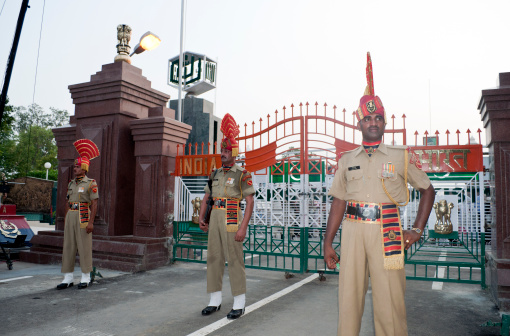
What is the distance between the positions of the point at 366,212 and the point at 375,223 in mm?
103

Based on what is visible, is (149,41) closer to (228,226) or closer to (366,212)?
(228,226)

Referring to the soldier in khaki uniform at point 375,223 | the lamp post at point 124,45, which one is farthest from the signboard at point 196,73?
the soldier in khaki uniform at point 375,223

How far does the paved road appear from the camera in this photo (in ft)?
11.8

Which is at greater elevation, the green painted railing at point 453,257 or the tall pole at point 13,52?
the tall pole at point 13,52

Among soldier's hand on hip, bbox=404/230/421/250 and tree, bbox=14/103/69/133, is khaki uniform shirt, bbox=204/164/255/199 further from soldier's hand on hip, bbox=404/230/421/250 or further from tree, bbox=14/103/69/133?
tree, bbox=14/103/69/133

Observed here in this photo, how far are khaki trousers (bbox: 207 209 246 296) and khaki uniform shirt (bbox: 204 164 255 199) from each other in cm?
22

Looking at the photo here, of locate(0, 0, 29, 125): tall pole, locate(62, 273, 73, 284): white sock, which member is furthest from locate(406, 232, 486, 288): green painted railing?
locate(0, 0, 29, 125): tall pole

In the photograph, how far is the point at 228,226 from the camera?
420cm

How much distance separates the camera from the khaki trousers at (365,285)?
248 cm

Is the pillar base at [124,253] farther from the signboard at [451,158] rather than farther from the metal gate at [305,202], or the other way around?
the signboard at [451,158]

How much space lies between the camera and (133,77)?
730cm

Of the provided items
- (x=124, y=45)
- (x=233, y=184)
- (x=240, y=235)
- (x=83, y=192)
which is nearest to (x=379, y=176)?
(x=240, y=235)

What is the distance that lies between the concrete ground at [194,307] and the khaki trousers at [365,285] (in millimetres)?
1088

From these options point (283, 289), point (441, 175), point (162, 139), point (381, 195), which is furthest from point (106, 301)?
point (441, 175)
